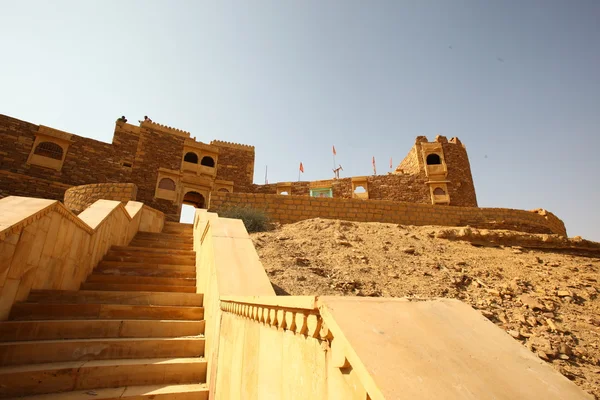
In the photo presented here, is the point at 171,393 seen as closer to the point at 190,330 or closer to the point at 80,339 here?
the point at 190,330

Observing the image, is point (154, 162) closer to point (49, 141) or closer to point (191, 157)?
point (191, 157)

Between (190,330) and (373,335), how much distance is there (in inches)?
124

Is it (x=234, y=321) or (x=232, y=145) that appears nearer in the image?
(x=234, y=321)

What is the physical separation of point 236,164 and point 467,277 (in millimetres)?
18670

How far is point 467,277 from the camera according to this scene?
5.70 meters

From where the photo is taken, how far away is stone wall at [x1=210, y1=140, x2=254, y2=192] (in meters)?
21.3

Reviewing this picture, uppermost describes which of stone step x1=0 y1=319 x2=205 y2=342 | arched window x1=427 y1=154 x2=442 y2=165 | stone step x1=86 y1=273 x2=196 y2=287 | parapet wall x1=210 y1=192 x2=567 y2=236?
arched window x1=427 y1=154 x2=442 y2=165

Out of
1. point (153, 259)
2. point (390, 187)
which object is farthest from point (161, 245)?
point (390, 187)

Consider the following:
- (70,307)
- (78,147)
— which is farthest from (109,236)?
(78,147)

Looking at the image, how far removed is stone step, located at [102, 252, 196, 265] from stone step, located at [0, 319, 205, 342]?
2.26 m

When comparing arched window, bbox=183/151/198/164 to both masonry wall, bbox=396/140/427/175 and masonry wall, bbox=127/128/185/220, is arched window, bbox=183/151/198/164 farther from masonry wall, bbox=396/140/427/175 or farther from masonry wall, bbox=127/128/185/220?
masonry wall, bbox=396/140/427/175

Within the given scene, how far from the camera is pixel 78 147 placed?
17.3 m

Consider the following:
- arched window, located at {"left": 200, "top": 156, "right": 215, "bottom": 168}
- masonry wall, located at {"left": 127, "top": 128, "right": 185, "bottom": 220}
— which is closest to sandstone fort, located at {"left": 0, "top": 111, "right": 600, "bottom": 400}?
masonry wall, located at {"left": 127, "top": 128, "right": 185, "bottom": 220}

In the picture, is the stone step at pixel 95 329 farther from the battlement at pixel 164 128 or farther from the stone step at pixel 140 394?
the battlement at pixel 164 128
